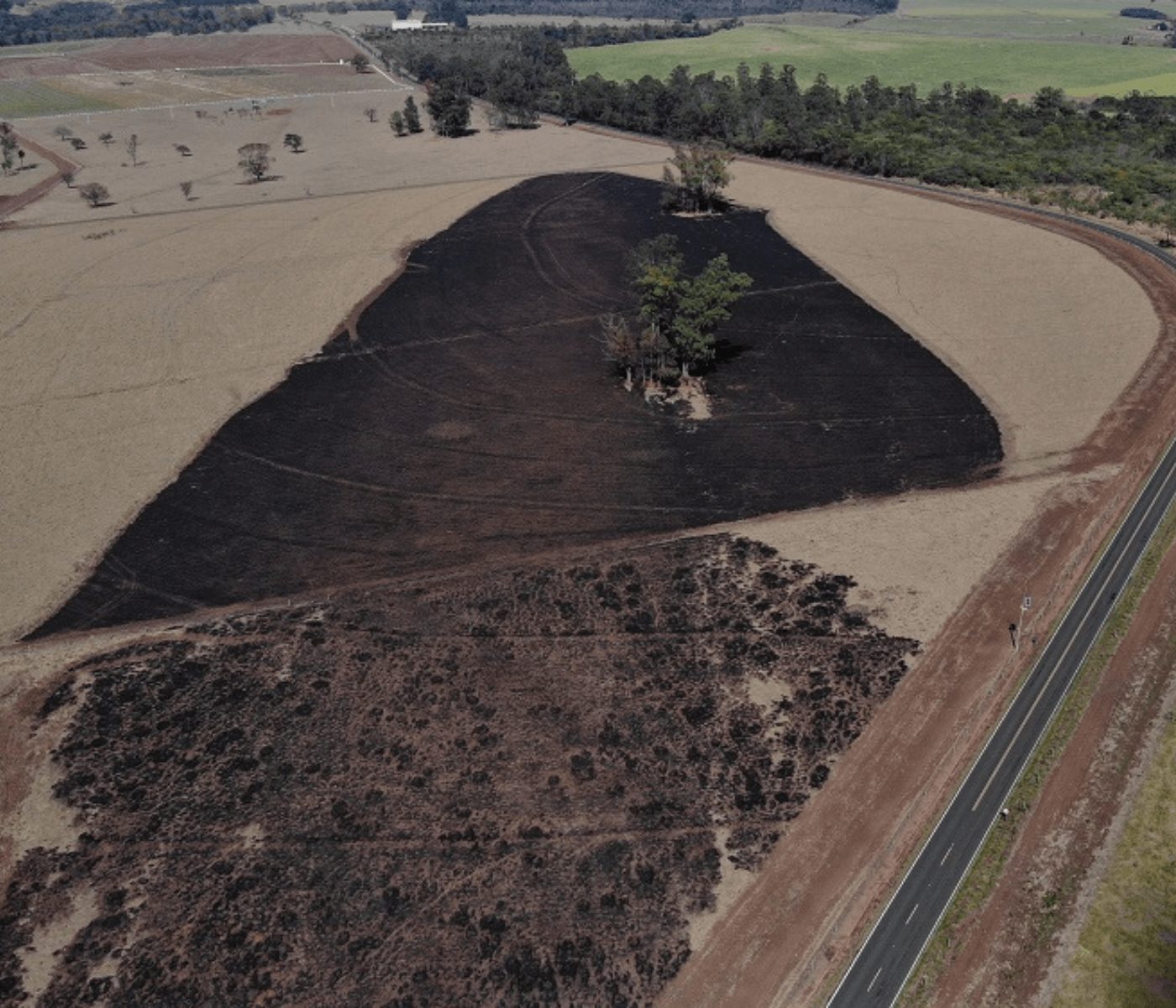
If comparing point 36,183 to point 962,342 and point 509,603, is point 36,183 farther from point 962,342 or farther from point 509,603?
point 962,342

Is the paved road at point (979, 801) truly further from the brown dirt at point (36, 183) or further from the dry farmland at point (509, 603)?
the brown dirt at point (36, 183)

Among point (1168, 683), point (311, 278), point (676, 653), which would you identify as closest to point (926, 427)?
point (1168, 683)

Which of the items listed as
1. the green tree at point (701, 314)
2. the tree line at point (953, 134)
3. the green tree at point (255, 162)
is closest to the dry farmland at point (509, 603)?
the green tree at point (701, 314)

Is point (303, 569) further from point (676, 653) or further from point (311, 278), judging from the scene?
point (311, 278)

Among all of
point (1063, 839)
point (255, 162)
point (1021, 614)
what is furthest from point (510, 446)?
point (255, 162)

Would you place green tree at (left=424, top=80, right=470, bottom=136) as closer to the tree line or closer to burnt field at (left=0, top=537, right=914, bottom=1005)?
the tree line

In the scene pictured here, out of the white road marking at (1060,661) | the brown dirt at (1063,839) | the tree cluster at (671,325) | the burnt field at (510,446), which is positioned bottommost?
the brown dirt at (1063,839)

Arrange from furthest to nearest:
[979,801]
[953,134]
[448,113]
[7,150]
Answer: [448,113], [953,134], [7,150], [979,801]
